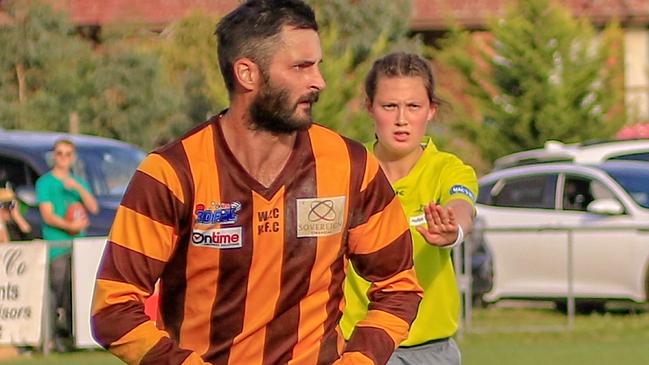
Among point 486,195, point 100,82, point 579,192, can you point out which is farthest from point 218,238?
point 100,82

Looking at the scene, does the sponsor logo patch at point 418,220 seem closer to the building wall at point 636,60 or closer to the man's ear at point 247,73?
the man's ear at point 247,73

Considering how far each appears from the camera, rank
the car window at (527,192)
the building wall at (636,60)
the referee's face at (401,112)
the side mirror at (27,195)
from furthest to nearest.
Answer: the building wall at (636,60) < the car window at (527,192) < the side mirror at (27,195) < the referee's face at (401,112)

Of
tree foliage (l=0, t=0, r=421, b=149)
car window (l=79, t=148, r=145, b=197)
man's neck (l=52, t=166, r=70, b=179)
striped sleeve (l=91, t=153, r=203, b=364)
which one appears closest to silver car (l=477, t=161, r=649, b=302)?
car window (l=79, t=148, r=145, b=197)

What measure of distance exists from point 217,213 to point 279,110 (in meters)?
0.33

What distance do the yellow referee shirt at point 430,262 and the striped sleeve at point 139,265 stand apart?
1.94m

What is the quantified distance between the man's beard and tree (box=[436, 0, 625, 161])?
74.1 ft

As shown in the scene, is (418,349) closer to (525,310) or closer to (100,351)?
(100,351)

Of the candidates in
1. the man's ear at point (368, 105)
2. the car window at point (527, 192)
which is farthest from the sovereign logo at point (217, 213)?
the car window at point (527, 192)

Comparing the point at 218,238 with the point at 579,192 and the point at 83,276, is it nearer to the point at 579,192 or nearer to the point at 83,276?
the point at 83,276

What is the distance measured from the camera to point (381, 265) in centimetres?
462

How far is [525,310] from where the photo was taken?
16891mm

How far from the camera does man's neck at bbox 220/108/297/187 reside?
451 centimetres

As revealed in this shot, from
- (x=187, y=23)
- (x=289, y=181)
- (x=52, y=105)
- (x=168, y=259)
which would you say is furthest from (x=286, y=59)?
(x=187, y=23)

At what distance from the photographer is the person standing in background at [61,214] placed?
552 inches
